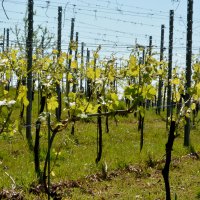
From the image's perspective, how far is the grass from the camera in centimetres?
724

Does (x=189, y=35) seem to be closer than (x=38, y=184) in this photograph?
No

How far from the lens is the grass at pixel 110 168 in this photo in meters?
7.24

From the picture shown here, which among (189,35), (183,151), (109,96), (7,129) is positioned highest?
(189,35)

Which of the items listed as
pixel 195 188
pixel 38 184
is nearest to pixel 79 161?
pixel 38 184

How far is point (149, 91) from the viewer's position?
4.27 m

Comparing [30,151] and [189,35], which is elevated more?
[189,35]

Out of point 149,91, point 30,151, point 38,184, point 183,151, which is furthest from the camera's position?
point 183,151

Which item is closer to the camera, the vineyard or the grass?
the vineyard

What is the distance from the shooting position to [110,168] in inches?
359

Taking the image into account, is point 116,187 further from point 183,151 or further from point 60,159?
point 183,151

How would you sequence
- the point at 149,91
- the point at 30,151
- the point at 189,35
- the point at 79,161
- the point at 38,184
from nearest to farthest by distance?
1. the point at 149,91
2. the point at 38,184
3. the point at 79,161
4. the point at 30,151
5. the point at 189,35

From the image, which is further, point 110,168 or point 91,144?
point 91,144

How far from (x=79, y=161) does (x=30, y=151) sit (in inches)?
64.1

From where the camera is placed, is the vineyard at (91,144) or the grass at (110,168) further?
the grass at (110,168)
